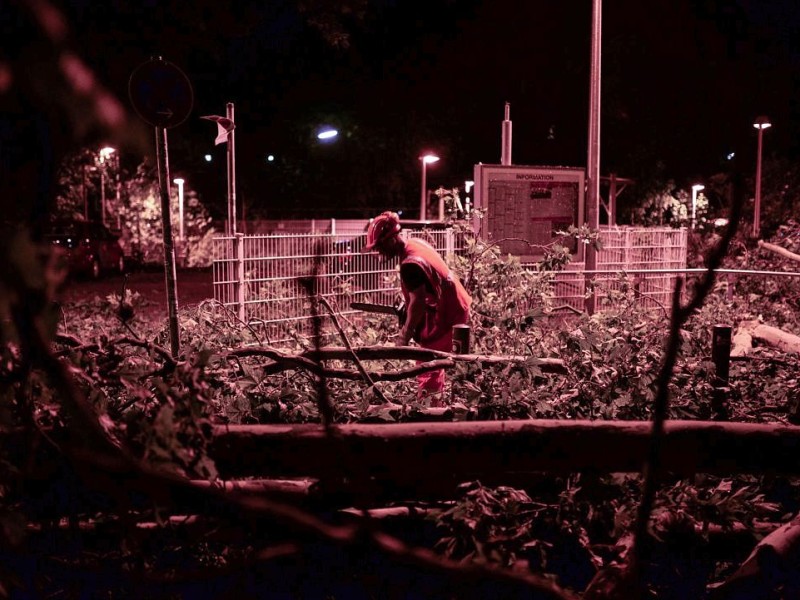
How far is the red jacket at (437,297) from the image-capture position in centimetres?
610

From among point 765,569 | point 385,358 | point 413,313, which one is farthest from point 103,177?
point 765,569

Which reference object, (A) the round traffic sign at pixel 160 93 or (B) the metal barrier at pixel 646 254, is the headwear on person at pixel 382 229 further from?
(B) the metal barrier at pixel 646 254

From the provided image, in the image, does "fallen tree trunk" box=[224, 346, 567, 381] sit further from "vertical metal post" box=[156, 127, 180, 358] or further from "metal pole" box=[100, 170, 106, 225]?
"metal pole" box=[100, 170, 106, 225]

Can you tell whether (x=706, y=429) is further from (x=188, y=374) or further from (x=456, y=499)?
(x=188, y=374)

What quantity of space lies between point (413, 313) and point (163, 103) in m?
2.12

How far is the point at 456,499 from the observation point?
383 cm

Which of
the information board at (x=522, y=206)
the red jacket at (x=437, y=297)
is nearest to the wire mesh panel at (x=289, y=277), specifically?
the information board at (x=522, y=206)

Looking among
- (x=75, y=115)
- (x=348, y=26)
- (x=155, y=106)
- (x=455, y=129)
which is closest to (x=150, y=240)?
(x=348, y=26)

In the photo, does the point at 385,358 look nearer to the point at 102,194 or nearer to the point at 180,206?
the point at 180,206

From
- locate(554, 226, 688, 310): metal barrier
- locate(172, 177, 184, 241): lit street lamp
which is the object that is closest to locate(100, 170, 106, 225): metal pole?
locate(172, 177, 184, 241): lit street lamp

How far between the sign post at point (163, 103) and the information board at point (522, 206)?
4.44m

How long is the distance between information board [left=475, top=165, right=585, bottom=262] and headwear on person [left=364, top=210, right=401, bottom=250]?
3.18 meters

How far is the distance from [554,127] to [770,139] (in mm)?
9282

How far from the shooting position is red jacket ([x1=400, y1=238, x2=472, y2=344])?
6098mm
